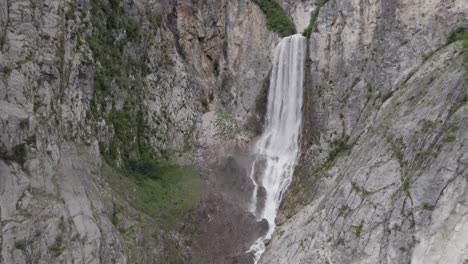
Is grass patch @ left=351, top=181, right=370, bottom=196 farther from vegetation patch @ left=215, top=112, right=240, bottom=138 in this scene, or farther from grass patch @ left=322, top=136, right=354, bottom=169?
vegetation patch @ left=215, top=112, right=240, bottom=138

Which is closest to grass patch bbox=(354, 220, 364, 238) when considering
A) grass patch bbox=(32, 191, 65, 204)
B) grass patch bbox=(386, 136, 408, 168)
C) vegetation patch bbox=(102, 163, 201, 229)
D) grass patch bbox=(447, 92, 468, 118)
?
grass patch bbox=(386, 136, 408, 168)

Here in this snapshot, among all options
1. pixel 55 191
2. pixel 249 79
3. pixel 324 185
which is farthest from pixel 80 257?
pixel 249 79

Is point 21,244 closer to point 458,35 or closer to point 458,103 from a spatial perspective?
point 458,103

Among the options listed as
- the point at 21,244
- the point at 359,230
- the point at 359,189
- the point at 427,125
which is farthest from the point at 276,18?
the point at 21,244

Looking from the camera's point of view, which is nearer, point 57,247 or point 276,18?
point 57,247

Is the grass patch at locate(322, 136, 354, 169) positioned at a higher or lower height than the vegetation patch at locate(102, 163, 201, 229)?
higher
